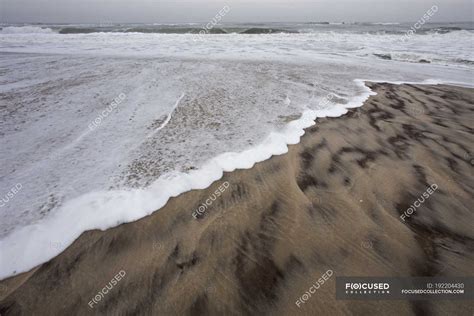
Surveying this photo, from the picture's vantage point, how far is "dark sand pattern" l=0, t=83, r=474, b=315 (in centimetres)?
201

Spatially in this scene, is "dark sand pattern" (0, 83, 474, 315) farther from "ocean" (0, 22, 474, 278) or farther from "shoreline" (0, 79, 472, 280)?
"ocean" (0, 22, 474, 278)

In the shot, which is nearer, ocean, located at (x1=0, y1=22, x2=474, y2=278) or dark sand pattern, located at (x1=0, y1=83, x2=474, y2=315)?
dark sand pattern, located at (x1=0, y1=83, x2=474, y2=315)

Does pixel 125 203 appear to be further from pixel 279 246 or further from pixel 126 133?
pixel 126 133

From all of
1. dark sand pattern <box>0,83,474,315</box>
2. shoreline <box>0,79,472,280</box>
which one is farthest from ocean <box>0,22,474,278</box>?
dark sand pattern <box>0,83,474,315</box>

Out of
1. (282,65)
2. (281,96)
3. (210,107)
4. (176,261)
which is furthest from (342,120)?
(282,65)

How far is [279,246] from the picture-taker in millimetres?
2441

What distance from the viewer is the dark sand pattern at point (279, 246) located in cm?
201

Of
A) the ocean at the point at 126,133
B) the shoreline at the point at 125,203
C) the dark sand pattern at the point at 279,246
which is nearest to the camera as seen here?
the dark sand pattern at the point at 279,246

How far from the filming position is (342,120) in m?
5.15

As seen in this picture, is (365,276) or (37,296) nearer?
(37,296)

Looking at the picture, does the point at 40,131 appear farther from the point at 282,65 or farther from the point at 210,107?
the point at 282,65

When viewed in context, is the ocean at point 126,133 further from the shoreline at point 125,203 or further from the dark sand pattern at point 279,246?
the dark sand pattern at point 279,246

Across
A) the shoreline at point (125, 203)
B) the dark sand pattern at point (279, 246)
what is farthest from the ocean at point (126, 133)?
the dark sand pattern at point (279, 246)

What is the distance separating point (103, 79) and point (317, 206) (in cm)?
749
